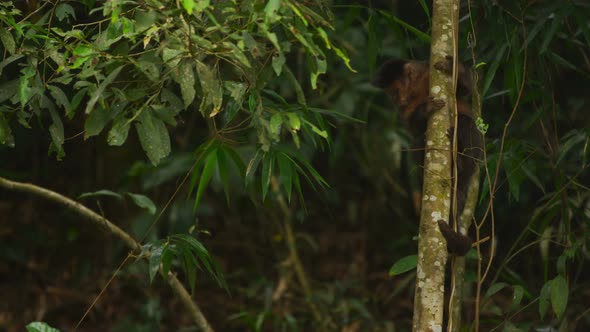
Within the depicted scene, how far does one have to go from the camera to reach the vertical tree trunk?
2.77m

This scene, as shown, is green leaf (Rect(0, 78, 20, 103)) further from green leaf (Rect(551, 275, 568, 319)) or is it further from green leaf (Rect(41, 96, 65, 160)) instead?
green leaf (Rect(551, 275, 568, 319))

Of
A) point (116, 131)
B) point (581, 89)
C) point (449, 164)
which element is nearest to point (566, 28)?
point (581, 89)

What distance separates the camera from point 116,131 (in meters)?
2.62

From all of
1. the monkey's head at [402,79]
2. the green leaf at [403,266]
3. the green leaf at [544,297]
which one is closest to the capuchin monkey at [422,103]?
the monkey's head at [402,79]

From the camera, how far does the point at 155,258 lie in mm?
3221

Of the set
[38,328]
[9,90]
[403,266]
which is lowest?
[38,328]

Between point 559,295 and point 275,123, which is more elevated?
point 275,123

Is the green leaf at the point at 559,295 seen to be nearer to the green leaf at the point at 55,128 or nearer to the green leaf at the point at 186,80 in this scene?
the green leaf at the point at 186,80

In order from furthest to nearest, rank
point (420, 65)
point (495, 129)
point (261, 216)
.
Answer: point (261, 216) → point (495, 129) → point (420, 65)

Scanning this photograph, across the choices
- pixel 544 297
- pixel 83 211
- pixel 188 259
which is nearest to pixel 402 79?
pixel 544 297

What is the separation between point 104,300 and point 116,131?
14.2ft

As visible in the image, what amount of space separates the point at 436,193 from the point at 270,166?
2.23 ft

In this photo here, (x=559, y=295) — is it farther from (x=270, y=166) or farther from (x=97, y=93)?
(x=97, y=93)

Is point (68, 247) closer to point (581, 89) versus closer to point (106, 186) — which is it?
point (106, 186)
